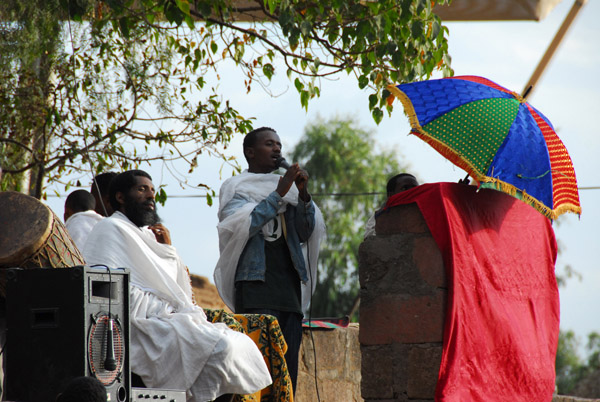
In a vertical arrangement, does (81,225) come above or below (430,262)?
above

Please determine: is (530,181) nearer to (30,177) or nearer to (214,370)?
(214,370)

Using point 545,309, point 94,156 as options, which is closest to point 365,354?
point 545,309

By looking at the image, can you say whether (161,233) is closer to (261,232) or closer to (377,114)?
(261,232)

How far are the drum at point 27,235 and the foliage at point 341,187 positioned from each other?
2474cm

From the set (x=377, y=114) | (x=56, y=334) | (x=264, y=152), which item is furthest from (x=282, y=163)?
(x=56, y=334)

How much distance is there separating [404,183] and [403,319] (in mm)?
1808

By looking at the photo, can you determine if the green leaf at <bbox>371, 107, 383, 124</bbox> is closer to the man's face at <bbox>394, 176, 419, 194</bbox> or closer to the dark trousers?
the man's face at <bbox>394, 176, 419, 194</bbox>

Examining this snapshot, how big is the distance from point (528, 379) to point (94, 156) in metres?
5.55

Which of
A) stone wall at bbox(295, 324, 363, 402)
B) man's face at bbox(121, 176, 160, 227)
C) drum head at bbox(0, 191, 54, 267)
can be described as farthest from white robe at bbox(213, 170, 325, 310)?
drum head at bbox(0, 191, 54, 267)

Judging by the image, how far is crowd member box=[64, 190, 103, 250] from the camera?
20.8 ft

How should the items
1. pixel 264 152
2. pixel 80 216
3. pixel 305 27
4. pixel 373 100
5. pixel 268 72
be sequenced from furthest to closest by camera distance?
pixel 268 72 → pixel 373 100 → pixel 305 27 → pixel 80 216 → pixel 264 152

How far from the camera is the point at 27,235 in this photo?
13.8 ft

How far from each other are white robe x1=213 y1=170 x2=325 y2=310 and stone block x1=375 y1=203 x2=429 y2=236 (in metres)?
0.88

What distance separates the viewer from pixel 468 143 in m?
5.35
